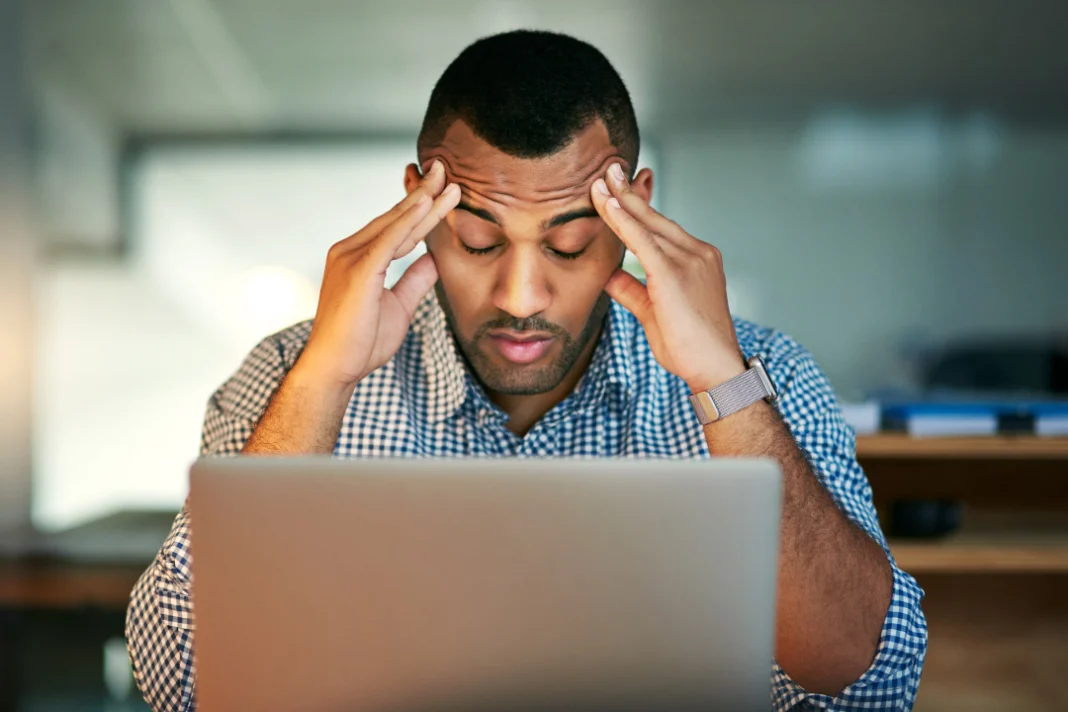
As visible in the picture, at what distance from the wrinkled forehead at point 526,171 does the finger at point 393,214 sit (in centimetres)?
3

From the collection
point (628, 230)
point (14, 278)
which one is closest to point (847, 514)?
point (628, 230)

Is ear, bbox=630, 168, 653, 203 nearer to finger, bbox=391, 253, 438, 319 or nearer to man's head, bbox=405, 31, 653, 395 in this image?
man's head, bbox=405, 31, 653, 395

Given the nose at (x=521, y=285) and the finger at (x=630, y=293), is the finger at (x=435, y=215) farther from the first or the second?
the finger at (x=630, y=293)

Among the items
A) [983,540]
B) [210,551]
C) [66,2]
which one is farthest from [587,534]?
[66,2]

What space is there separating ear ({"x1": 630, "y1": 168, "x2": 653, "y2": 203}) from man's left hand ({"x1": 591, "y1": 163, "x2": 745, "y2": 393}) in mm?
106

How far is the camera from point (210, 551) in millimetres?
659

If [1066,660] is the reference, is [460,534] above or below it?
above

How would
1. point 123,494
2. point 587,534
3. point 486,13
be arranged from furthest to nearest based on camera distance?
point 123,494 → point 486,13 → point 587,534

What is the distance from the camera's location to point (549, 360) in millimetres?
1370

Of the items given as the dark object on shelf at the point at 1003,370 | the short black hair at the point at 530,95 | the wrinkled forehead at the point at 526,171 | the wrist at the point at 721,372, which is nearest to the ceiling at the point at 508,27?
the dark object on shelf at the point at 1003,370

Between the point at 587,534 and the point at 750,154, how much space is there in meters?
4.53

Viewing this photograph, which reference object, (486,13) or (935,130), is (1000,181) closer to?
(935,130)

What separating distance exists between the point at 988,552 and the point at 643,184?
1.12 m

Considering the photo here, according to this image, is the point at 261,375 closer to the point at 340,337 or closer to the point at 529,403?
the point at 340,337
